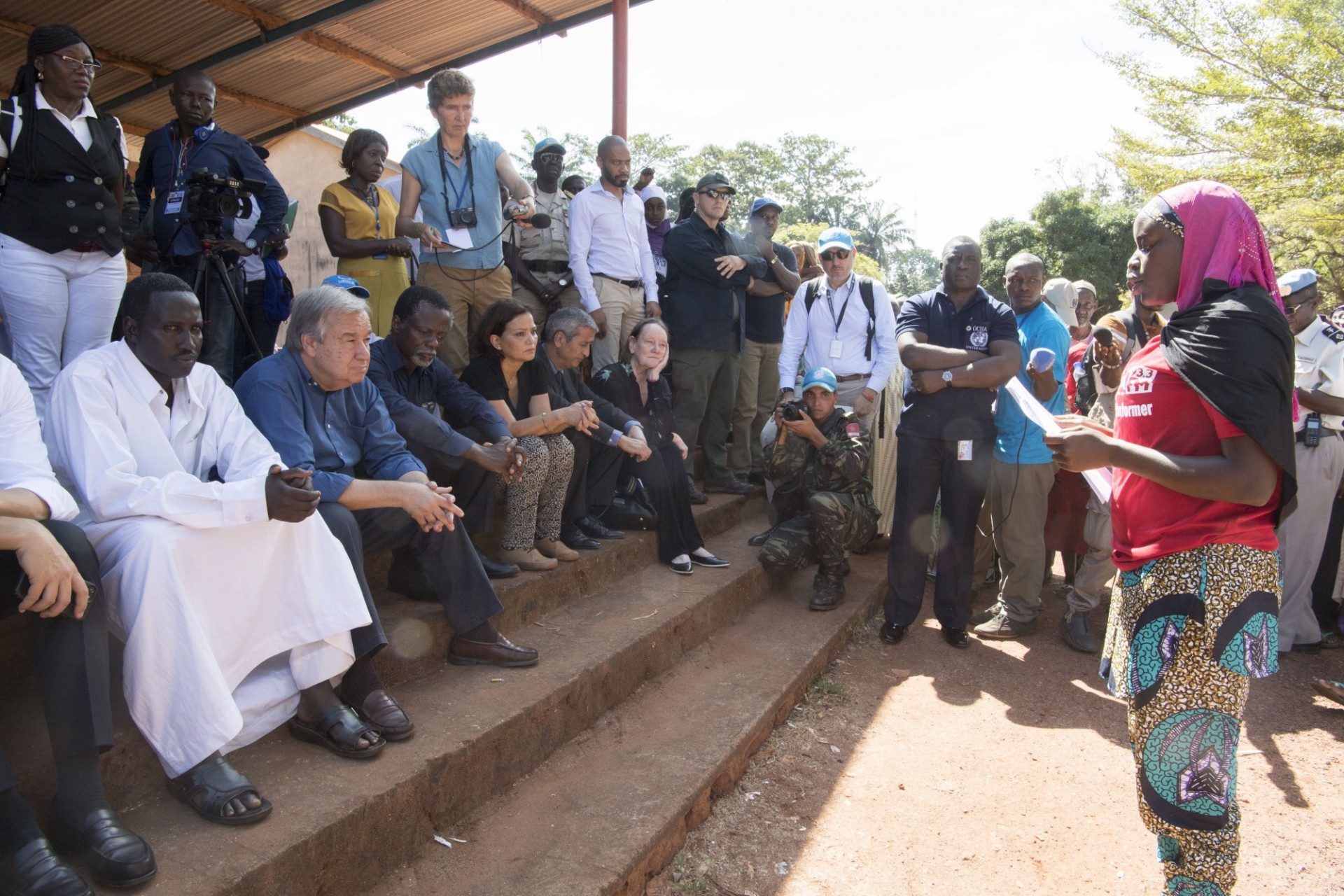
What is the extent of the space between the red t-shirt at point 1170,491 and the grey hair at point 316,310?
261 centimetres

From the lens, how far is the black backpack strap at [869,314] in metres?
5.73

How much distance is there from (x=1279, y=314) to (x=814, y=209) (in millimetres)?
42338

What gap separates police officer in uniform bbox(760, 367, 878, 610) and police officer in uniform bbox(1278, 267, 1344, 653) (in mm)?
2516

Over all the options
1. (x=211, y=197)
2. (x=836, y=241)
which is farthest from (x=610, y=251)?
(x=211, y=197)

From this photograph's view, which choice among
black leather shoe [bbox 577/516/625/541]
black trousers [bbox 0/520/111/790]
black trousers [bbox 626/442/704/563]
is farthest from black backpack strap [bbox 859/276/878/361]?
black trousers [bbox 0/520/111/790]

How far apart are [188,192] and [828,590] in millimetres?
4069

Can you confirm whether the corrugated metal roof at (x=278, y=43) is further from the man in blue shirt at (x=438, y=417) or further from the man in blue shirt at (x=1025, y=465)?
the man in blue shirt at (x=1025, y=465)

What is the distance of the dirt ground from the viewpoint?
303 centimetres

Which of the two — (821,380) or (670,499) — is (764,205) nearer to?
(821,380)

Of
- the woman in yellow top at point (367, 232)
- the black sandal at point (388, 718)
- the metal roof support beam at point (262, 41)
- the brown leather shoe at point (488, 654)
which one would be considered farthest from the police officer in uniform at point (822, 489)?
the metal roof support beam at point (262, 41)

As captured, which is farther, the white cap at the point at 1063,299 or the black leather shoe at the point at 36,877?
the white cap at the point at 1063,299

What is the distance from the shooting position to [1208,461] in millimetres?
2004

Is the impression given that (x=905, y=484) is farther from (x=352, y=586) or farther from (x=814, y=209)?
(x=814, y=209)

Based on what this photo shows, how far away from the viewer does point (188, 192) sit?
4066 mm
